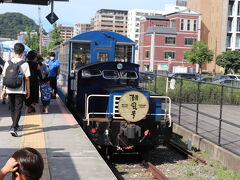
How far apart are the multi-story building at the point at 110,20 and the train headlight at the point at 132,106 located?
153704 millimetres

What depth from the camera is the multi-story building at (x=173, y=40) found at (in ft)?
228

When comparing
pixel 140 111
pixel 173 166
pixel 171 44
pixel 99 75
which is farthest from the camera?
pixel 171 44

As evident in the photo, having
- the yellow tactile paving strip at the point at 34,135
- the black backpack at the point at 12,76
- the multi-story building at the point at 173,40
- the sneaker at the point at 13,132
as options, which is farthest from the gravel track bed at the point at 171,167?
the multi-story building at the point at 173,40

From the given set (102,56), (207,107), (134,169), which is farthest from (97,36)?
(134,169)

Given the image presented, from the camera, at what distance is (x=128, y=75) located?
32.1 feet

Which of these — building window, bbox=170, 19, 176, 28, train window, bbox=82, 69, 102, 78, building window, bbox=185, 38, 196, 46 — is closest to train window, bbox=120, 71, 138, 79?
train window, bbox=82, 69, 102, 78

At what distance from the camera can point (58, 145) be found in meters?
7.22

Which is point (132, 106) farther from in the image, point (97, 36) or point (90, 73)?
point (97, 36)

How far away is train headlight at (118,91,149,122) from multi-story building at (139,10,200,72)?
6123 cm

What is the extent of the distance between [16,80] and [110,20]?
15753 cm

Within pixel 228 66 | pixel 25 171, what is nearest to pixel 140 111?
pixel 25 171

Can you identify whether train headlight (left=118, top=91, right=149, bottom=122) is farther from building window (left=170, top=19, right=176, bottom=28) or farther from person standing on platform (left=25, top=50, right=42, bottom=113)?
building window (left=170, top=19, right=176, bottom=28)

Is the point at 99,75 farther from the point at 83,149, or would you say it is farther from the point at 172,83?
the point at 172,83

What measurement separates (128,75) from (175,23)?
210ft
